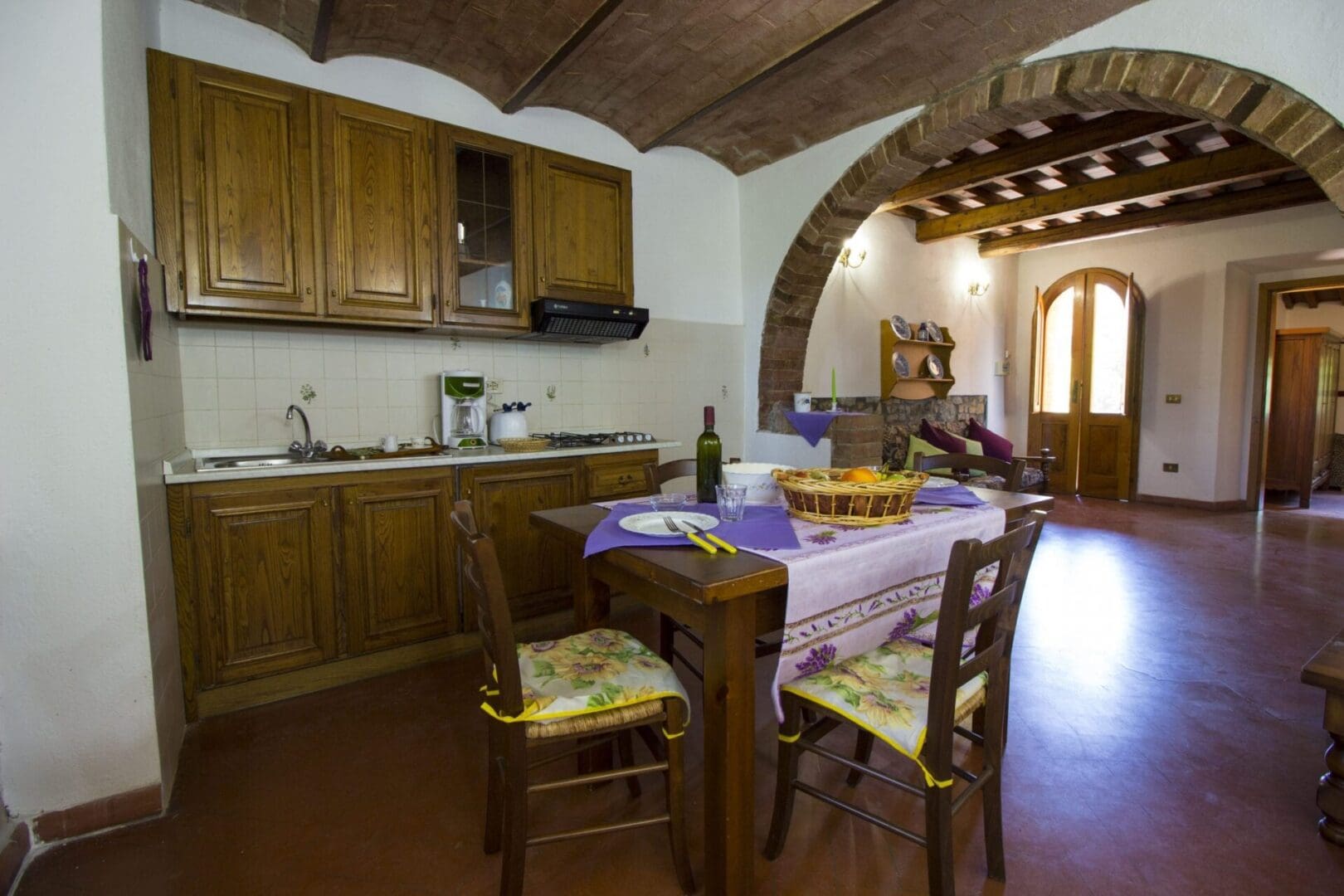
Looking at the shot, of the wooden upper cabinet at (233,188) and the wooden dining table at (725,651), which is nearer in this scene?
the wooden dining table at (725,651)

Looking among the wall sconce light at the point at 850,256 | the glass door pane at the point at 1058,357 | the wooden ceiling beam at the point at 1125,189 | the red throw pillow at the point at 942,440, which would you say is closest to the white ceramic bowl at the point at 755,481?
the wall sconce light at the point at 850,256

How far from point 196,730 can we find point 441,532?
1.06 metres

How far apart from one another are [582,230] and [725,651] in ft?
8.80

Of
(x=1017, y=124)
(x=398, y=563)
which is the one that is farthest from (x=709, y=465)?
(x=1017, y=124)

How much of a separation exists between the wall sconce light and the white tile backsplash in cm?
154

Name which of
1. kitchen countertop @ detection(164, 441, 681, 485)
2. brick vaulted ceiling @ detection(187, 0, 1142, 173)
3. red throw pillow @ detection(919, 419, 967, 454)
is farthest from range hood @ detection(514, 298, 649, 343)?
red throw pillow @ detection(919, 419, 967, 454)

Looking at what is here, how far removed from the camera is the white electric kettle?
129 inches

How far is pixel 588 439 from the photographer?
3.40m

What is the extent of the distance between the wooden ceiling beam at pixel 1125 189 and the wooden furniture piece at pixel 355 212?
3.83 metres

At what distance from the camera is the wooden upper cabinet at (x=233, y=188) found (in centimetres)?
234

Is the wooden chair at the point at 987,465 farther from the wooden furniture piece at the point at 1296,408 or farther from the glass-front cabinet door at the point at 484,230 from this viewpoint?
the wooden furniture piece at the point at 1296,408

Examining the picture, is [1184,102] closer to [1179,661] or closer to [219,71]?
[1179,661]

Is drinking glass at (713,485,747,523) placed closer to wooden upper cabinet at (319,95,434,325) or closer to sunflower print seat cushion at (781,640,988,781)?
sunflower print seat cushion at (781,640,988,781)

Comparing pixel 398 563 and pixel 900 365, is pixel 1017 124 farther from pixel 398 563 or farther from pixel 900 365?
pixel 398 563
